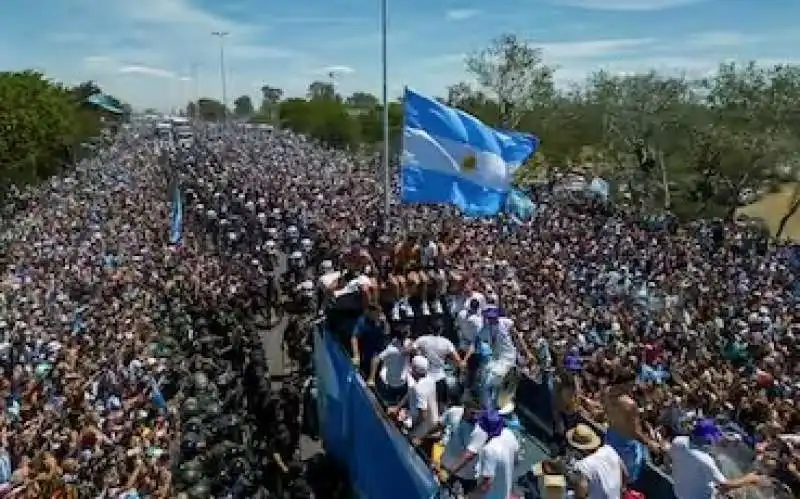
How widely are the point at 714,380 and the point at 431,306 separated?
162 inches

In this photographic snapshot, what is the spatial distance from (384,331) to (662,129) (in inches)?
1536

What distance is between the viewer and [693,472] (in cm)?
685

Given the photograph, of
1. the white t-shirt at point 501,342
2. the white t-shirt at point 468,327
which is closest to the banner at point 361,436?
the white t-shirt at point 468,327

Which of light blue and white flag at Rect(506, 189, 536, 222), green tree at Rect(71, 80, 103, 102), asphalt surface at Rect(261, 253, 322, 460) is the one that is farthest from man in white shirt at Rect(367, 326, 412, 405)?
green tree at Rect(71, 80, 103, 102)

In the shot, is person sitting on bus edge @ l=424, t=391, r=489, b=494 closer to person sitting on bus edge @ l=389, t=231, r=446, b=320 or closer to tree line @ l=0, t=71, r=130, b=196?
person sitting on bus edge @ l=389, t=231, r=446, b=320

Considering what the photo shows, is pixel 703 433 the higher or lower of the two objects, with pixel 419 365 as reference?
higher

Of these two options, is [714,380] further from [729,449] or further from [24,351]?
[24,351]

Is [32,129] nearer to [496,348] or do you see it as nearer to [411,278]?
[411,278]

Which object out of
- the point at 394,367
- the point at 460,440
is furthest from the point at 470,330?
the point at 460,440

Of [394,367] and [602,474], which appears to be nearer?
[602,474]

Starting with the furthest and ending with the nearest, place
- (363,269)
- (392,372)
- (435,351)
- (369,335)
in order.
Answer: (363,269) < (369,335) < (435,351) < (392,372)

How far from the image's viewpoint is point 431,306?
12.1 meters

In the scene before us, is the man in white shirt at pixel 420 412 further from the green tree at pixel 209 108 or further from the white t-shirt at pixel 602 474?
the green tree at pixel 209 108

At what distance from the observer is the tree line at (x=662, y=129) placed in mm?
42969
